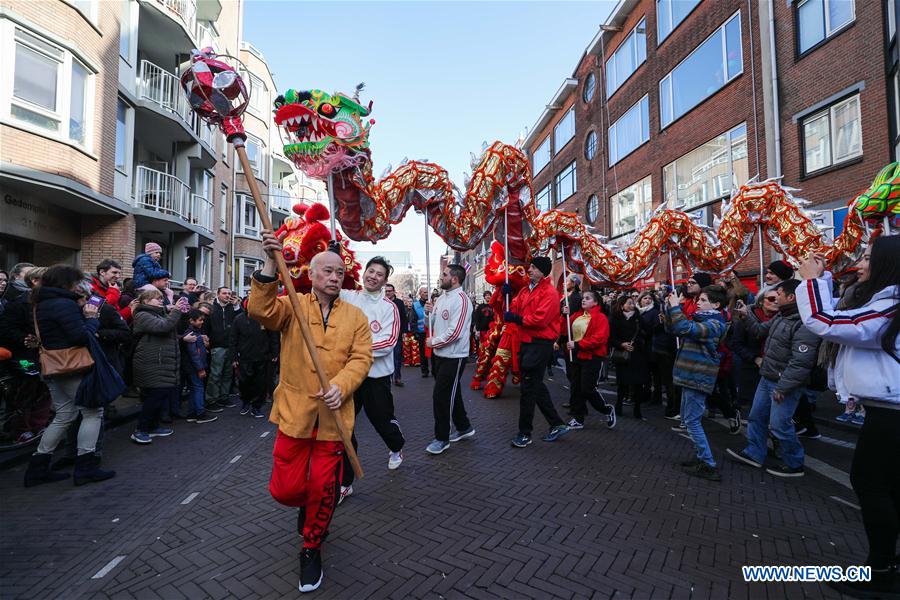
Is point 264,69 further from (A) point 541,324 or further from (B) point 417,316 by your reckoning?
(A) point 541,324

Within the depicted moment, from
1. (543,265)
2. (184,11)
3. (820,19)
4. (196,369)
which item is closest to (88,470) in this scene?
(196,369)

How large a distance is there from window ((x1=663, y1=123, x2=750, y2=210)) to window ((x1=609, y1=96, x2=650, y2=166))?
262cm

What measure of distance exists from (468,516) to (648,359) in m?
5.03

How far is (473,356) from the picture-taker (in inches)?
607

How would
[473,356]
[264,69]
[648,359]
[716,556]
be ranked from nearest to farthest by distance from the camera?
[716,556] → [648,359] → [473,356] → [264,69]

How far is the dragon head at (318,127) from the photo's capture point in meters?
4.45

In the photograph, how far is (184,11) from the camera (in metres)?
14.7

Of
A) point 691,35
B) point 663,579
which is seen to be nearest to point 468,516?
point 663,579

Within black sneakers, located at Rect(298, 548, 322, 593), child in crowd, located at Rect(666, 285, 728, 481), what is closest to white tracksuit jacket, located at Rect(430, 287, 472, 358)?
child in crowd, located at Rect(666, 285, 728, 481)

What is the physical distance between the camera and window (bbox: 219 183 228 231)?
66.4 feet

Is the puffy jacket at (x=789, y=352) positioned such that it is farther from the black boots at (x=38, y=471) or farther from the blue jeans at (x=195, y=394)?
the blue jeans at (x=195, y=394)

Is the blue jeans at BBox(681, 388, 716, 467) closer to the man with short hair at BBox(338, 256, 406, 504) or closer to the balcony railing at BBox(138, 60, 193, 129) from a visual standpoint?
the man with short hair at BBox(338, 256, 406, 504)

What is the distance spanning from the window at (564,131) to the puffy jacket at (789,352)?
77.2ft

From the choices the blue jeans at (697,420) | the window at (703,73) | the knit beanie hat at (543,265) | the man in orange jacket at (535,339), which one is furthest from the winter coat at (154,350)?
the window at (703,73)
